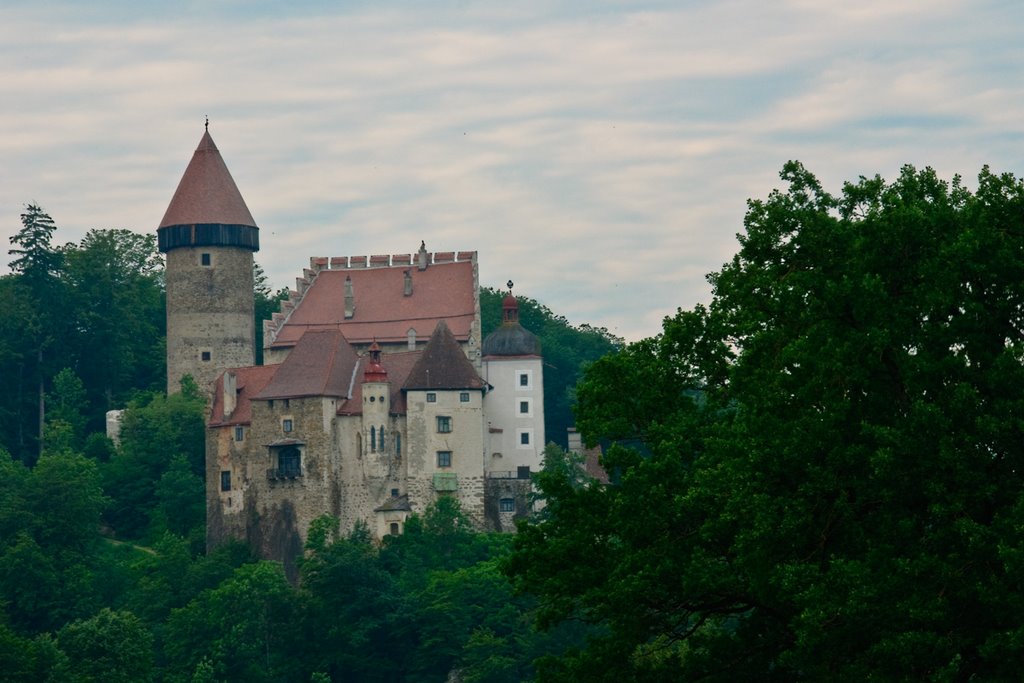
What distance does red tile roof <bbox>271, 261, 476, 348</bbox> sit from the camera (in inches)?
3607

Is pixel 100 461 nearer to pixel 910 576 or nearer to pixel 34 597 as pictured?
pixel 34 597

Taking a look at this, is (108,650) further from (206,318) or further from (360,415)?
(206,318)

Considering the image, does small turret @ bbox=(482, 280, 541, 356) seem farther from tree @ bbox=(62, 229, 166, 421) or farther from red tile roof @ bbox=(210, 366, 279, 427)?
tree @ bbox=(62, 229, 166, 421)

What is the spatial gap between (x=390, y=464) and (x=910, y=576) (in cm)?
5561

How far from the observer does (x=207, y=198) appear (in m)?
95.7

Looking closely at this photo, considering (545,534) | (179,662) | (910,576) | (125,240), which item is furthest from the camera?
(125,240)

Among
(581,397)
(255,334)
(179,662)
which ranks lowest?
(179,662)

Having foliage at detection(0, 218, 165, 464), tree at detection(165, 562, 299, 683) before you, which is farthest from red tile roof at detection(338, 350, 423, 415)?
foliage at detection(0, 218, 165, 464)

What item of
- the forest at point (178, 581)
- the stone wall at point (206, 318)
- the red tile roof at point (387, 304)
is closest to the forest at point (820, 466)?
the forest at point (178, 581)

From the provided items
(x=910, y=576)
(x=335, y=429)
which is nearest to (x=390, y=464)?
(x=335, y=429)

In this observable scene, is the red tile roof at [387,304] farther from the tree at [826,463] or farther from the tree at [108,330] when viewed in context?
the tree at [826,463]

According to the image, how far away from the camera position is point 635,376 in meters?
35.0

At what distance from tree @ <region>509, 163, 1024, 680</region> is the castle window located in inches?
1878

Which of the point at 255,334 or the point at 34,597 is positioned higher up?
the point at 255,334
